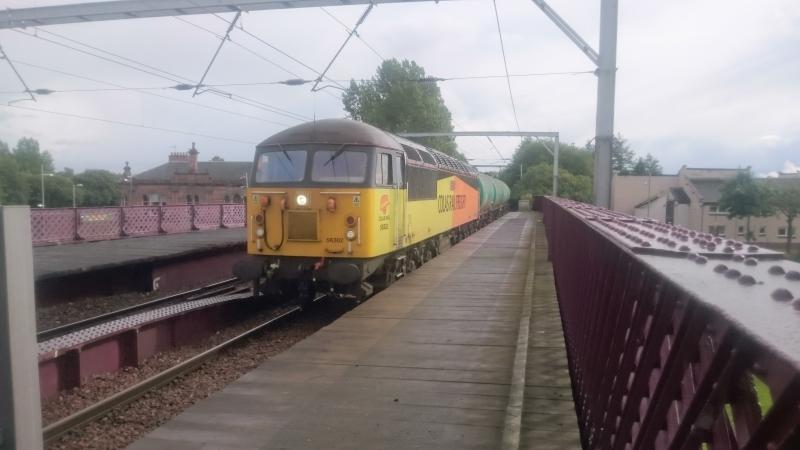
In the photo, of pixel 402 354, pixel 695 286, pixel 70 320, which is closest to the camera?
pixel 695 286

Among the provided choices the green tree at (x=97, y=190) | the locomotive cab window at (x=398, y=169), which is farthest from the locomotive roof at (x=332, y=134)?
the green tree at (x=97, y=190)

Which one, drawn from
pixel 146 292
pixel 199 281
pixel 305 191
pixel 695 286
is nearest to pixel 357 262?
pixel 305 191

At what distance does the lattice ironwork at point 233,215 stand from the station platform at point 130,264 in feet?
16.7

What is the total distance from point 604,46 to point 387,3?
408 cm

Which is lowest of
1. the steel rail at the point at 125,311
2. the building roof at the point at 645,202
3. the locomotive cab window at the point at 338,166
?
the steel rail at the point at 125,311

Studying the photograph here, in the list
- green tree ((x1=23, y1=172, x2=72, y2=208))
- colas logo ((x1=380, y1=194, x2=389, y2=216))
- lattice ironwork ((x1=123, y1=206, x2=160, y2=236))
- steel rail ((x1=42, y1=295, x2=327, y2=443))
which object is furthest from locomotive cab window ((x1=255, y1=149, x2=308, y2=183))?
lattice ironwork ((x1=123, y1=206, x2=160, y2=236))

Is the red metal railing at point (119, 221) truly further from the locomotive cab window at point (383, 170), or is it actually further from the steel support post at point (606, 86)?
the steel support post at point (606, 86)

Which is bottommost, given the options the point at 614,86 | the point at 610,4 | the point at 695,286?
the point at 695,286

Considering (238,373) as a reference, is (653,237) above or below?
above

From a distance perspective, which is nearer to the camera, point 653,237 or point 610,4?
point 653,237

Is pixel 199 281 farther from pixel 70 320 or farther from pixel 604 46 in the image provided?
pixel 604 46

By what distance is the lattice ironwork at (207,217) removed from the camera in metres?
22.6

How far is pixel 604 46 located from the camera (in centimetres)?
893

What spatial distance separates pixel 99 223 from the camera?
695 inches
